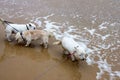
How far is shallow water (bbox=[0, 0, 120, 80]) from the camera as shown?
5.34m

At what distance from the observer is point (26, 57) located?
5852mm

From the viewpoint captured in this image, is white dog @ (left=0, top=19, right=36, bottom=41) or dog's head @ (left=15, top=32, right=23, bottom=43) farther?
white dog @ (left=0, top=19, right=36, bottom=41)

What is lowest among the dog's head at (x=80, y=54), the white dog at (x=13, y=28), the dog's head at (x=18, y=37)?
the dog's head at (x=80, y=54)

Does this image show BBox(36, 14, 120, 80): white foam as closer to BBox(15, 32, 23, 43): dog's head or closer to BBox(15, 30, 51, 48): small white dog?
BBox(15, 30, 51, 48): small white dog

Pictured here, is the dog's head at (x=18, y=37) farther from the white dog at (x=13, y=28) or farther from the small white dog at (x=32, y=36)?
the white dog at (x=13, y=28)

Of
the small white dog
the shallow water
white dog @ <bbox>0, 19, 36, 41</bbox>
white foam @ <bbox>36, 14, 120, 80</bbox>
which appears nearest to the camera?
the shallow water

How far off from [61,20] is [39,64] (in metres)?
2.66

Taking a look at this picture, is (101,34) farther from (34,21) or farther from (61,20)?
(34,21)

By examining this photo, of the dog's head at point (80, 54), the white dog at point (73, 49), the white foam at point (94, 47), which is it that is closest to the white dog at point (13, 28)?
the white foam at point (94, 47)

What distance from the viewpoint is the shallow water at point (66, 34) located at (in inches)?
210

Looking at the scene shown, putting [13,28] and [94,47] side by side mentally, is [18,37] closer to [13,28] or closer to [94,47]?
[13,28]

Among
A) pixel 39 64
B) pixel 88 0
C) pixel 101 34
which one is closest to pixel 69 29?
pixel 101 34

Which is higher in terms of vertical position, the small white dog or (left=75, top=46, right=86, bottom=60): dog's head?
the small white dog

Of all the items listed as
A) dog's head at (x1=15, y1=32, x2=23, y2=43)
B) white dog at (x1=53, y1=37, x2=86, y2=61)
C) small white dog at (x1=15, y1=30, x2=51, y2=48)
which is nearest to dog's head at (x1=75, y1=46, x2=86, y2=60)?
white dog at (x1=53, y1=37, x2=86, y2=61)
